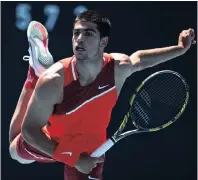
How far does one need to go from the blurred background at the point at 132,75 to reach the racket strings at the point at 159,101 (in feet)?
4.55

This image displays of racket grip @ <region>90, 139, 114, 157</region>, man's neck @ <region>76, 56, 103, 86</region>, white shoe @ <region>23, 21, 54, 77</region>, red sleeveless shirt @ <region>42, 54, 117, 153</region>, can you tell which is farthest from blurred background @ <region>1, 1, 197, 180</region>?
racket grip @ <region>90, 139, 114, 157</region>

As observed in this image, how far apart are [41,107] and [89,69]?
460 mm

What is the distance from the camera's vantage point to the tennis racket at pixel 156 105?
4.95 metres

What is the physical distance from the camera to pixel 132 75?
7.02 m

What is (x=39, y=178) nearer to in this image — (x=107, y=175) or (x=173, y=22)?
(x=107, y=175)

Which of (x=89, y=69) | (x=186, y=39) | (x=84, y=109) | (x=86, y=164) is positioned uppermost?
(x=186, y=39)

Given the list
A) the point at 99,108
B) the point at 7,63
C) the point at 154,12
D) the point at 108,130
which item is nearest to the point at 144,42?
the point at 154,12

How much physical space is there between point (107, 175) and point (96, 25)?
9.13 feet

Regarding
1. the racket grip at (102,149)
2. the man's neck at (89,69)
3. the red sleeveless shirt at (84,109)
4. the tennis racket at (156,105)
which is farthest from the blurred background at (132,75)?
the racket grip at (102,149)

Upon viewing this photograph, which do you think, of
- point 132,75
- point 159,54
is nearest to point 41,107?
point 159,54

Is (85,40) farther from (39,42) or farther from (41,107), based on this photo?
(39,42)

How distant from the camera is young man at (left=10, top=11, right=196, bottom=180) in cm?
449

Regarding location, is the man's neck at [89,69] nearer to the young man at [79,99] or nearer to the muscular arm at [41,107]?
the young man at [79,99]

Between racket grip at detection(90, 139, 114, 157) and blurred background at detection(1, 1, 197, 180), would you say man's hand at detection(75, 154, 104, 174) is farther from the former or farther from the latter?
blurred background at detection(1, 1, 197, 180)
